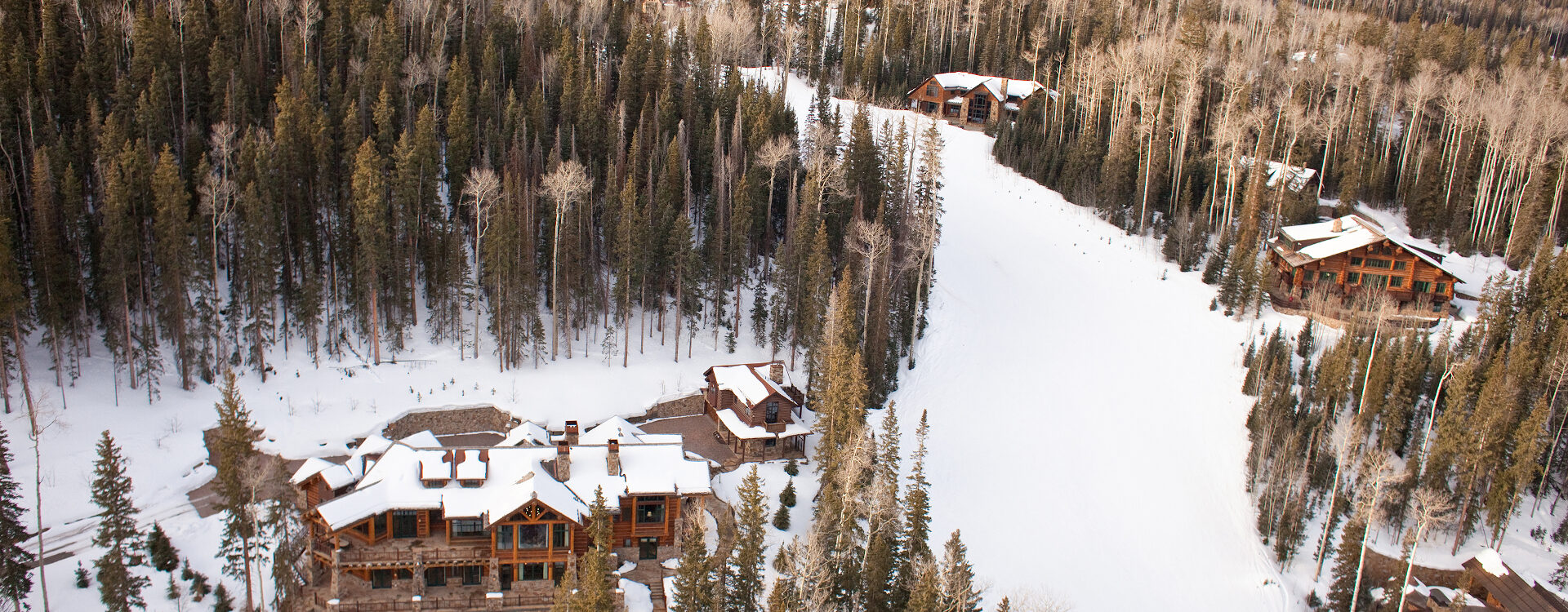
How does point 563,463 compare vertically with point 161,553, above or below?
above

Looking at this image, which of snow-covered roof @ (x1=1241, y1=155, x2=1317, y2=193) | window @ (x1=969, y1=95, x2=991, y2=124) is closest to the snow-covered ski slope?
snow-covered roof @ (x1=1241, y1=155, x2=1317, y2=193)

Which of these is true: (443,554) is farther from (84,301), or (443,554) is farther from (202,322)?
(84,301)

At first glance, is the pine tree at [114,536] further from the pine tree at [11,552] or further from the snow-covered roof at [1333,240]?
the snow-covered roof at [1333,240]

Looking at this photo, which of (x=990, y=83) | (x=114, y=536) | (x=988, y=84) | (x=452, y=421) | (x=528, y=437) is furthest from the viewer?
(x=990, y=83)

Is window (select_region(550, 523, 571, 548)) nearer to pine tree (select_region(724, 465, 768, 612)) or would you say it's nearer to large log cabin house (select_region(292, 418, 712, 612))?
A: large log cabin house (select_region(292, 418, 712, 612))

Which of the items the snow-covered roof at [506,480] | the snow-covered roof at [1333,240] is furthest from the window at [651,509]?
the snow-covered roof at [1333,240]

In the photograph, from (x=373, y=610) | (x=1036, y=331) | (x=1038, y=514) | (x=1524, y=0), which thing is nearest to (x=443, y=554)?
(x=373, y=610)

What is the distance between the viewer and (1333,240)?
54781mm

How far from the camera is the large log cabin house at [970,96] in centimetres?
8519

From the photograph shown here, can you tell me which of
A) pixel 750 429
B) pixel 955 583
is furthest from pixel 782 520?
pixel 955 583

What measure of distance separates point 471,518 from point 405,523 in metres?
2.46

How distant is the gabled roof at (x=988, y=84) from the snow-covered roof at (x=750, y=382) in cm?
4549

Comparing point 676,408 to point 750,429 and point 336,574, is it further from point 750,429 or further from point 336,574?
point 336,574

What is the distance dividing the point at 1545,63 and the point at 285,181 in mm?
93672
